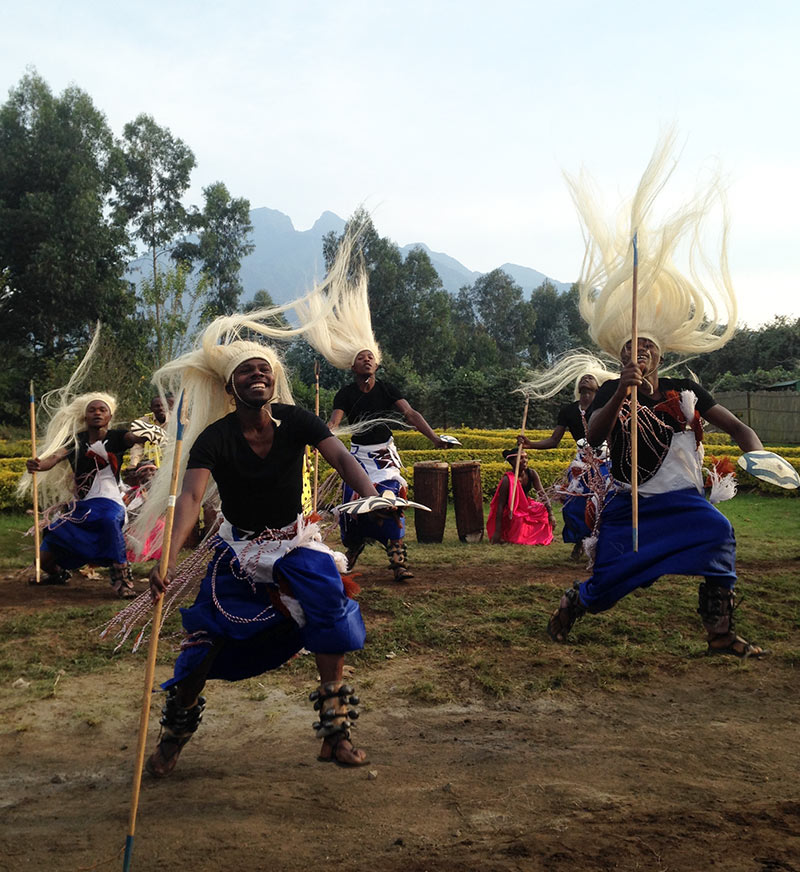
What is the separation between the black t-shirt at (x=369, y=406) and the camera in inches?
306

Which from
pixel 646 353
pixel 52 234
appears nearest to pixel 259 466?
pixel 646 353

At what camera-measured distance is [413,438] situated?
19.0m

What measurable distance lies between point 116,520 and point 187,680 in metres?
3.87

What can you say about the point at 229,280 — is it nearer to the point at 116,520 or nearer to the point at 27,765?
the point at 116,520

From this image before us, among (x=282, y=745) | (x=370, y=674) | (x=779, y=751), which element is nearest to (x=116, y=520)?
(x=370, y=674)

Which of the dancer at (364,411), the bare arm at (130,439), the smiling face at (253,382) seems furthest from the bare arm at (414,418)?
the smiling face at (253,382)

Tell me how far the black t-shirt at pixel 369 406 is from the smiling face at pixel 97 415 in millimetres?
1998

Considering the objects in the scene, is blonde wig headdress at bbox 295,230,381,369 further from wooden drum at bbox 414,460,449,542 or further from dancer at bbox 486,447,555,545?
dancer at bbox 486,447,555,545

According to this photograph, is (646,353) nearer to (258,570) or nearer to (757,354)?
(258,570)

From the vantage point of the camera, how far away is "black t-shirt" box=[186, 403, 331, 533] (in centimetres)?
380

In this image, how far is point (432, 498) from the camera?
9758mm

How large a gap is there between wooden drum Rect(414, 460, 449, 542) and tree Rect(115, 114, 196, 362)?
34936 mm

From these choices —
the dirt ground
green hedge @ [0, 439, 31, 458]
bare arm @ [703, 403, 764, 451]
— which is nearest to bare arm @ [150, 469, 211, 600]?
the dirt ground

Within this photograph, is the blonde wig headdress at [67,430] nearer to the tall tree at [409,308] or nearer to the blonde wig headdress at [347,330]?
the blonde wig headdress at [347,330]
